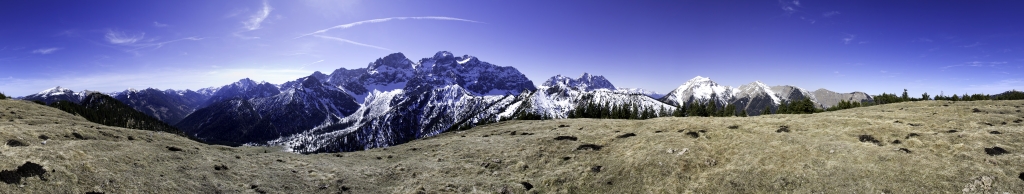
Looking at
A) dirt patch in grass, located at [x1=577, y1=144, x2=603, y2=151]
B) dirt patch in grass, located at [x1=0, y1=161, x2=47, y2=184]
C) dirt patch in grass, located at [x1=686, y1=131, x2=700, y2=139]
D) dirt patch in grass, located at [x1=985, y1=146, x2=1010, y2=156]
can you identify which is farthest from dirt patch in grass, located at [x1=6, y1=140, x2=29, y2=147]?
dirt patch in grass, located at [x1=985, y1=146, x2=1010, y2=156]

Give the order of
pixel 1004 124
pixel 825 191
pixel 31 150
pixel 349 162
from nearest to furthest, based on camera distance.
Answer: pixel 825 191
pixel 31 150
pixel 1004 124
pixel 349 162

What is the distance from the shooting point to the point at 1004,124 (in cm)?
2872

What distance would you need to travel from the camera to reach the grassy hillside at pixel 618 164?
17.6 metres

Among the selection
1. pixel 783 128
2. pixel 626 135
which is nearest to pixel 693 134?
pixel 626 135

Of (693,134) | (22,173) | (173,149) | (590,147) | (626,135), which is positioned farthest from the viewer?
(626,135)

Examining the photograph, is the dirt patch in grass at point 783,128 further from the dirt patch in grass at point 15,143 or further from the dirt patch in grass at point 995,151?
the dirt patch in grass at point 15,143

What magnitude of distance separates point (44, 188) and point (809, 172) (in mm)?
37131

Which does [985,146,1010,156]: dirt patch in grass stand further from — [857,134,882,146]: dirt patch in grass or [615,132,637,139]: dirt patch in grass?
[615,132,637,139]: dirt patch in grass

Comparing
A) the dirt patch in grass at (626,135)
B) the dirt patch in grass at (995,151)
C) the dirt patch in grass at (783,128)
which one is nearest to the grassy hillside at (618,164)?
the dirt patch in grass at (995,151)

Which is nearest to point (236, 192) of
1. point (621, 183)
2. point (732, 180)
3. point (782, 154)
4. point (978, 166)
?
point (621, 183)

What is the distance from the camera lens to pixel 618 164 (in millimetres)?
26062

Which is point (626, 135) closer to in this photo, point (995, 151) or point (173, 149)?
point (995, 151)

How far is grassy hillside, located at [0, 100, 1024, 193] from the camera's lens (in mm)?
17594

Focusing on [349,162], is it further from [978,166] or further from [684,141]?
[978,166]
